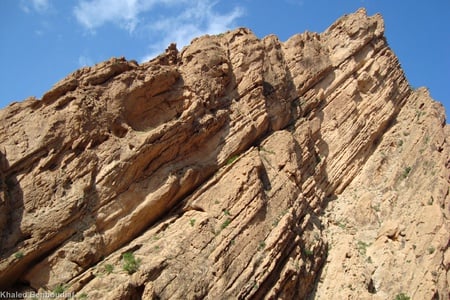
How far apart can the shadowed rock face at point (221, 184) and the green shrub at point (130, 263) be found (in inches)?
2.6

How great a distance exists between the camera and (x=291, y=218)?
22.9m

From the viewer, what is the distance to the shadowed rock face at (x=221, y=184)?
59.3 feet

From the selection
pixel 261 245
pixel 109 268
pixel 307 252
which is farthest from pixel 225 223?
pixel 109 268

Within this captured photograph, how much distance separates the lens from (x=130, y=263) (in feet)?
59.4

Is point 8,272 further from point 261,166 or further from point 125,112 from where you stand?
point 261,166

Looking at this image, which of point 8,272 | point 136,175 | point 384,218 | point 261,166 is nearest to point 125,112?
point 136,175

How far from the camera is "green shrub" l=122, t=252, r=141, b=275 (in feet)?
58.4

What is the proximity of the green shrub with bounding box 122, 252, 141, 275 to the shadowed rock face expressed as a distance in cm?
7

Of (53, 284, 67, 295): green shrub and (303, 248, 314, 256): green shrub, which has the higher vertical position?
(303, 248, 314, 256): green shrub

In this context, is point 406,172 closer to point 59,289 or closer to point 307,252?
point 307,252

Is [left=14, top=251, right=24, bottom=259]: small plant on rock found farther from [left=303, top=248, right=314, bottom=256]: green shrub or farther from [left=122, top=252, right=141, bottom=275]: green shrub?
[left=303, top=248, right=314, bottom=256]: green shrub

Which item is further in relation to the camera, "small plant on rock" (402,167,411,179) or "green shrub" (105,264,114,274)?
"small plant on rock" (402,167,411,179)

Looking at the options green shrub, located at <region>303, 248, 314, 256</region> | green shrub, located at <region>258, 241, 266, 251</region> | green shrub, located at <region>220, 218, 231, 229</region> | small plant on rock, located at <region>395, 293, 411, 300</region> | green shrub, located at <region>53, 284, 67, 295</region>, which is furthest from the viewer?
green shrub, located at <region>303, 248, 314, 256</region>

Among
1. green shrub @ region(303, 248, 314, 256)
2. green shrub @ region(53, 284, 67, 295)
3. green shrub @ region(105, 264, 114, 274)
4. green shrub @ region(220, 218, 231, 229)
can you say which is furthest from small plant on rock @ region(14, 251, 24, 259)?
green shrub @ region(303, 248, 314, 256)
